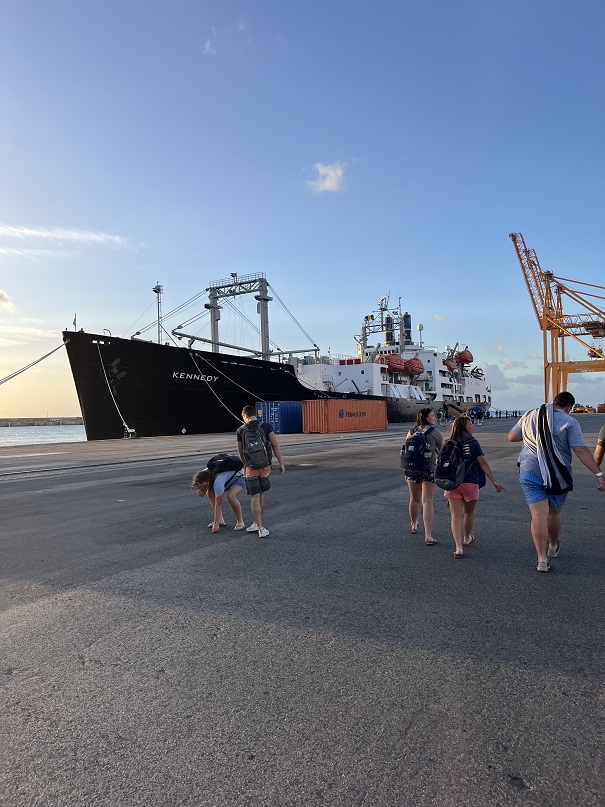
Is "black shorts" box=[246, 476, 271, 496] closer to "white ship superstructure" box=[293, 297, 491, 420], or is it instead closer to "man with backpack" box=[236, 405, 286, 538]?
"man with backpack" box=[236, 405, 286, 538]

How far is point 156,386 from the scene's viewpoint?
98.7ft

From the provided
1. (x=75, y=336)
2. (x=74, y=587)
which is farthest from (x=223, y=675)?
(x=75, y=336)

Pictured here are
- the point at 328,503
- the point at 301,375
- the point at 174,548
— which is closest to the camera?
the point at 174,548

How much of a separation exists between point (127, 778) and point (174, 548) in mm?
3900

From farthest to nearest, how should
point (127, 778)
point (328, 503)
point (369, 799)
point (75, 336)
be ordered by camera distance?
point (75, 336)
point (328, 503)
point (127, 778)
point (369, 799)

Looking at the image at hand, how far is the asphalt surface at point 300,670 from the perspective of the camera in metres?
2.21

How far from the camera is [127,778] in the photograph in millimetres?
2219

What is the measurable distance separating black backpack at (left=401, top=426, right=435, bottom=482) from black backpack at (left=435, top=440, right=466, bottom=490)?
0.44 m

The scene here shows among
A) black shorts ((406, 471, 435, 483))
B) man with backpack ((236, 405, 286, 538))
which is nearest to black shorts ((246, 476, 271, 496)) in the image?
man with backpack ((236, 405, 286, 538))

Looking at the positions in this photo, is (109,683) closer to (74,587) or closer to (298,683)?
(298,683)

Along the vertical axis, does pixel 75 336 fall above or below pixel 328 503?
above

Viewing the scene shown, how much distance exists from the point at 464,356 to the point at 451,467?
60.9 m

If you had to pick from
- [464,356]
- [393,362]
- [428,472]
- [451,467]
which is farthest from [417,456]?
[464,356]

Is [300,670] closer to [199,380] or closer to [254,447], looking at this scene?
[254,447]
